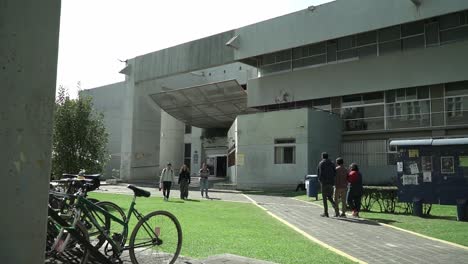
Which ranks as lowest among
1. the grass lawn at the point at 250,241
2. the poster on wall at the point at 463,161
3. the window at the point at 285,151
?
the grass lawn at the point at 250,241

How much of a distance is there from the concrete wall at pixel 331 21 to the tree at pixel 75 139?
16077 mm

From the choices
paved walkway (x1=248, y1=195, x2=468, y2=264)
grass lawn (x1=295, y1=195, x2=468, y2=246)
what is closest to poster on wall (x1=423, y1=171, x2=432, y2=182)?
grass lawn (x1=295, y1=195, x2=468, y2=246)

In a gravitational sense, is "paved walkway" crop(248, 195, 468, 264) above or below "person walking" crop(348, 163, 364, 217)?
below

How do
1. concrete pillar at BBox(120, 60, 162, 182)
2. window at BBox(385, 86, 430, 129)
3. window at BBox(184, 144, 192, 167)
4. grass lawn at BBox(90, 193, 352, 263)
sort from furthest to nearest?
window at BBox(184, 144, 192, 167) < concrete pillar at BBox(120, 60, 162, 182) < window at BBox(385, 86, 430, 129) < grass lawn at BBox(90, 193, 352, 263)

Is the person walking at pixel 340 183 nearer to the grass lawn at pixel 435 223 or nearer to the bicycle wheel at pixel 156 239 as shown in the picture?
the grass lawn at pixel 435 223

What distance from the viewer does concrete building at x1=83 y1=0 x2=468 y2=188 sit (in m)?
27.7

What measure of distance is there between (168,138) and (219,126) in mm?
8017

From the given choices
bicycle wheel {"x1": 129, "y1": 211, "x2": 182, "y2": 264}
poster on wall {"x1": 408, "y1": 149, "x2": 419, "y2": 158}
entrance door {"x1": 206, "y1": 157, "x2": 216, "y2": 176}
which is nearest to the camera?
bicycle wheel {"x1": 129, "y1": 211, "x2": 182, "y2": 264}

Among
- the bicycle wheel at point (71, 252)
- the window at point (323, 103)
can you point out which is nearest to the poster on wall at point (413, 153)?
the bicycle wheel at point (71, 252)

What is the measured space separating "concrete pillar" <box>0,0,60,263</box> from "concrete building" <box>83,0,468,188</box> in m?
24.8

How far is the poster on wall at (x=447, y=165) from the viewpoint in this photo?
13898mm

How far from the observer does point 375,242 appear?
8.79 meters

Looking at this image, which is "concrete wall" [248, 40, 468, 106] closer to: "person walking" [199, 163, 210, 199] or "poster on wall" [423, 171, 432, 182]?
"person walking" [199, 163, 210, 199]

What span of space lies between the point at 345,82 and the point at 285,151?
7248 millimetres
